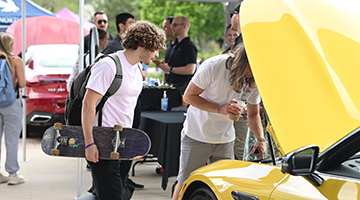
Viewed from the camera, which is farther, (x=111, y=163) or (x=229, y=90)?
(x=229, y=90)

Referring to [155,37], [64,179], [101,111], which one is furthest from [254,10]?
[64,179]

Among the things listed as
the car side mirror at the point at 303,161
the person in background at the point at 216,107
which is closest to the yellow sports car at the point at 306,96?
the car side mirror at the point at 303,161

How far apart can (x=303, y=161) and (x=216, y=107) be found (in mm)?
1455

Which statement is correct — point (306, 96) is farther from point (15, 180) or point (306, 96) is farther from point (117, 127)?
point (15, 180)

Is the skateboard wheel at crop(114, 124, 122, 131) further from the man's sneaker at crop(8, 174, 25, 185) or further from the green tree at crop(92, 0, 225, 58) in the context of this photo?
the green tree at crop(92, 0, 225, 58)

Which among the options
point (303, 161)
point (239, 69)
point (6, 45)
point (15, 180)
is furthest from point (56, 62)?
point (303, 161)

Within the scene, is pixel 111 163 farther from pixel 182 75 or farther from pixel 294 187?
pixel 182 75

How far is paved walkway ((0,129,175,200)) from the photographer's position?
5422 millimetres

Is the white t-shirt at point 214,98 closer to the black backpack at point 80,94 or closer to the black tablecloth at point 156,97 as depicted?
the black backpack at point 80,94

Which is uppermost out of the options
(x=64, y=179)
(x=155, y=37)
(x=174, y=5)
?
(x=174, y=5)

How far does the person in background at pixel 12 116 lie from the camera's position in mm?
5762

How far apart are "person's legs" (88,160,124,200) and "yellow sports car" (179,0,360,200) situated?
33.2 inches

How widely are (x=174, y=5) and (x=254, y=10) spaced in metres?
43.5

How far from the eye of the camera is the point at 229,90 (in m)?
3.47
